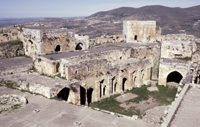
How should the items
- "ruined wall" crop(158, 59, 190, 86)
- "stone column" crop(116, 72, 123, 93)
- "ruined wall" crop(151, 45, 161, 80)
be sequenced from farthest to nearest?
1. "ruined wall" crop(151, 45, 161, 80)
2. "ruined wall" crop(158, 59, 190, 86)
3. "stone column" crop(116, 72, 123, 93)

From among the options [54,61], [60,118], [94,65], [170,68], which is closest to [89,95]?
[94,65]

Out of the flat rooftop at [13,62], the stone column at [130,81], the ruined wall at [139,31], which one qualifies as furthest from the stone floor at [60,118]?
the ruined wall at [139,31]

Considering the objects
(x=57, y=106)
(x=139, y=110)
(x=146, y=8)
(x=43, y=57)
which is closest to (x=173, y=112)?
(x=57, y=106)

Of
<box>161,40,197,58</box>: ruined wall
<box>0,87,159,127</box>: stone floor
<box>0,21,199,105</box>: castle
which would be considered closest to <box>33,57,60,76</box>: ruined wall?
<box>0,21,199,105</box>: castle

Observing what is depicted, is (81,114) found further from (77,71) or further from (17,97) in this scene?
(77,71)

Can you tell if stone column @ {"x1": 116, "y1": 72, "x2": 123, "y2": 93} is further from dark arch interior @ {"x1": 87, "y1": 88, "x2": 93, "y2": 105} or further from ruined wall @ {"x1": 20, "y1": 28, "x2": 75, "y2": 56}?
ruined wall @ {"x1": 20, "y1": 28, "x2": 75, "y2": 56}

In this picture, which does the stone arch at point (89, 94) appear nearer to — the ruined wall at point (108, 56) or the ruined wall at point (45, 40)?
the ruined wall at point (108, 56)

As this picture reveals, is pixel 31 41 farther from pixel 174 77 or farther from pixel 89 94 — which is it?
pixel 174 77
